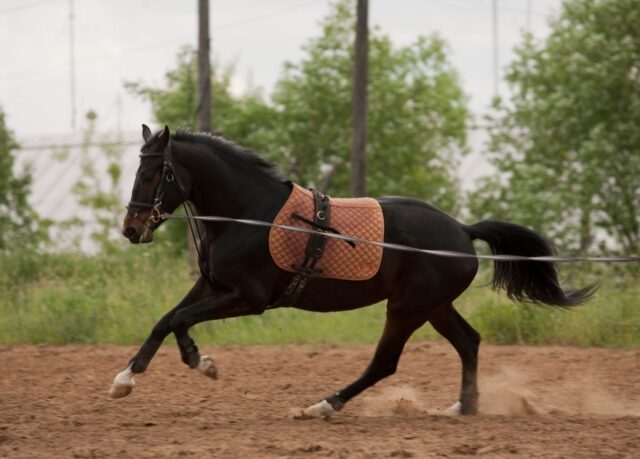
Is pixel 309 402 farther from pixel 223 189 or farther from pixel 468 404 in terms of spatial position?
pixel 223 189

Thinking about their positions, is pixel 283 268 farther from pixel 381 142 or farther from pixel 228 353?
pixel 381 142

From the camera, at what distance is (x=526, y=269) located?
29.2 feet

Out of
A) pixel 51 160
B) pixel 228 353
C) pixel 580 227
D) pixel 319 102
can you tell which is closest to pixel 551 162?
pixel 580 227

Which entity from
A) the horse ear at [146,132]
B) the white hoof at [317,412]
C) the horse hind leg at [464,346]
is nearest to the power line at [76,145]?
the horse ear at [146,132]

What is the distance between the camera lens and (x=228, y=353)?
12125mm

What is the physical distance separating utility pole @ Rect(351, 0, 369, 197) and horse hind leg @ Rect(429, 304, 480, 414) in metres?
8.78

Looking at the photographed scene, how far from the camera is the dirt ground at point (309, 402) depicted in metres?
6.67

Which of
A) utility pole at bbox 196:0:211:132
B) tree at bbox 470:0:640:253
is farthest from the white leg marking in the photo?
tree at bbox 470:0:640:253

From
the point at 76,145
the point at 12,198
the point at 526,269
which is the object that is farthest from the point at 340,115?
the point at 526,269

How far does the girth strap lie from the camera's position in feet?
25.9

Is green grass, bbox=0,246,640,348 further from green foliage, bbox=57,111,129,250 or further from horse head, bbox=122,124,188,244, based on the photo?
green foliage, bbox=57,111,129,250

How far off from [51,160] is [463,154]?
14.7m

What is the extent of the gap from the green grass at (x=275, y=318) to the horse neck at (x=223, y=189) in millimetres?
4098

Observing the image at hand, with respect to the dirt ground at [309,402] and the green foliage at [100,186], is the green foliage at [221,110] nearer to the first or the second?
the green foliage at [100,186]
